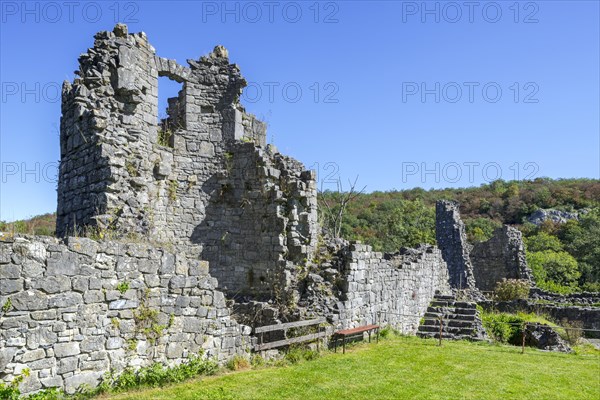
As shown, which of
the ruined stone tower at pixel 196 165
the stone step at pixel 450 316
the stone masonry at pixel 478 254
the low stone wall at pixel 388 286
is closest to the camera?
the ruined stone tower at pixel 196 165

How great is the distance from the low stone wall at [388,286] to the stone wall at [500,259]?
10.3 meters

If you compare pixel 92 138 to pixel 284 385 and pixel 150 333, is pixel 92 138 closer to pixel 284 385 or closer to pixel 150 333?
pixel 150 333

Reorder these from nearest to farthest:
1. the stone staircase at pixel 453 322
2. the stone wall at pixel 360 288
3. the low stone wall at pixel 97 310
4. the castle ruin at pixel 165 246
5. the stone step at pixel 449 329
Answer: the low stone wall at pixel 97 310
the castle ruin at pixel 165 246
the stone wall at pixel 360 288
the stone staircase at pixel 453 322
the stone step at pixel 449 329

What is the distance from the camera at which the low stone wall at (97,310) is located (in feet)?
23.0

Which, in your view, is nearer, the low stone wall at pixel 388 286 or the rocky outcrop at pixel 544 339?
Result: the low stone wall at pixel 388 286

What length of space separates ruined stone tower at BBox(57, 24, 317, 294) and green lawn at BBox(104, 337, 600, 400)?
342 cm

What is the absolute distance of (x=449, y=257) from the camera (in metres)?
30.0

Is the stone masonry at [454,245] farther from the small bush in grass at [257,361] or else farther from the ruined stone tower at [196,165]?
the small bush in grass at [257,361]

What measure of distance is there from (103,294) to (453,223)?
2560 centimetres

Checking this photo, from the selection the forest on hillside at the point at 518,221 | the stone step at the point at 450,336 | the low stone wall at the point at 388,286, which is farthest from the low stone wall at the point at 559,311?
the forest on hillside at the point at 518,221

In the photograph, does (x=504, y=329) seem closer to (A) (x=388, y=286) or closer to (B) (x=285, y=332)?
(A) (x=388, y=286)

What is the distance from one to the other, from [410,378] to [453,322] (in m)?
8.65

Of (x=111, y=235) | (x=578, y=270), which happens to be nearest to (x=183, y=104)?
(x=111, y=235)

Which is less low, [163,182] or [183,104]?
[183,104]
